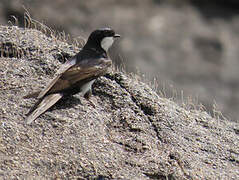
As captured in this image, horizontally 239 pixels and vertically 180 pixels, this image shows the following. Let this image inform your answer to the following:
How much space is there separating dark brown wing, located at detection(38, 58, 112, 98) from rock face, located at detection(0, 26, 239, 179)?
0.21 m

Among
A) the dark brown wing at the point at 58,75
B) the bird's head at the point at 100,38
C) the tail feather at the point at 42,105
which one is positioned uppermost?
the bird's head at the point at 100,38

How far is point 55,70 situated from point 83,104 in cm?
74

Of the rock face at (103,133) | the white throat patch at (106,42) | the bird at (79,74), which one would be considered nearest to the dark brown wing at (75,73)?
the bird at (79,74)

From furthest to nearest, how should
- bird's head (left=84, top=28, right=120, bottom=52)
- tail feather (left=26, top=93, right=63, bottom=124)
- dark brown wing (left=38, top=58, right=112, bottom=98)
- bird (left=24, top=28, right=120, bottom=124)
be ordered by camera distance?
1. bird's head (left=84, top=28, right=120, bottom=52)
2. dark brown wing (left=38, top=58, right=112, bottom=98)
3. bird (left=24, top=28, right=120, bottom=124)
4. tail feather (left=26, top=93, right=63, bottom=124)

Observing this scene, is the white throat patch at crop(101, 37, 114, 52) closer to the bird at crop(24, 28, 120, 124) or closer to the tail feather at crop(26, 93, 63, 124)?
the bird at crop(24, 28, 120, 124)

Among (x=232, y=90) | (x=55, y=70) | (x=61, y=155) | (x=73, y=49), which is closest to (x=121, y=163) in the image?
(x=61, y=155)

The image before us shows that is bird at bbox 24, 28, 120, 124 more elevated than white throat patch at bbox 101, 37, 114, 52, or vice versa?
white throat patch at bbox 101, 37, 114, 52

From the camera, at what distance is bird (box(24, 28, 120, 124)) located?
7453mm

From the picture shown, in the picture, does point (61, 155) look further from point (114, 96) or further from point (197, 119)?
point (197, 119)

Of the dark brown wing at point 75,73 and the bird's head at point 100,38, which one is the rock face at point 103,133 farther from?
the bird's head at point 100,38

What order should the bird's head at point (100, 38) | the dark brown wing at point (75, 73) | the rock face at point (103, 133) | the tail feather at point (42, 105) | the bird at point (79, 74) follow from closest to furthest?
1. the rock face at point (103, 133)
2. the tail feather at point (42, 105)
3. the bird at point (79, 74)
4. the dark brown wing at point (75, 73)
5. the bird's head at point (100, 38)

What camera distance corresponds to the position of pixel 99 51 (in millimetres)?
8438

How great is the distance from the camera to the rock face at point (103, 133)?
6.84 meters

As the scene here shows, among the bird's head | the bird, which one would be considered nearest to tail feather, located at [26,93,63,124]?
the bird
